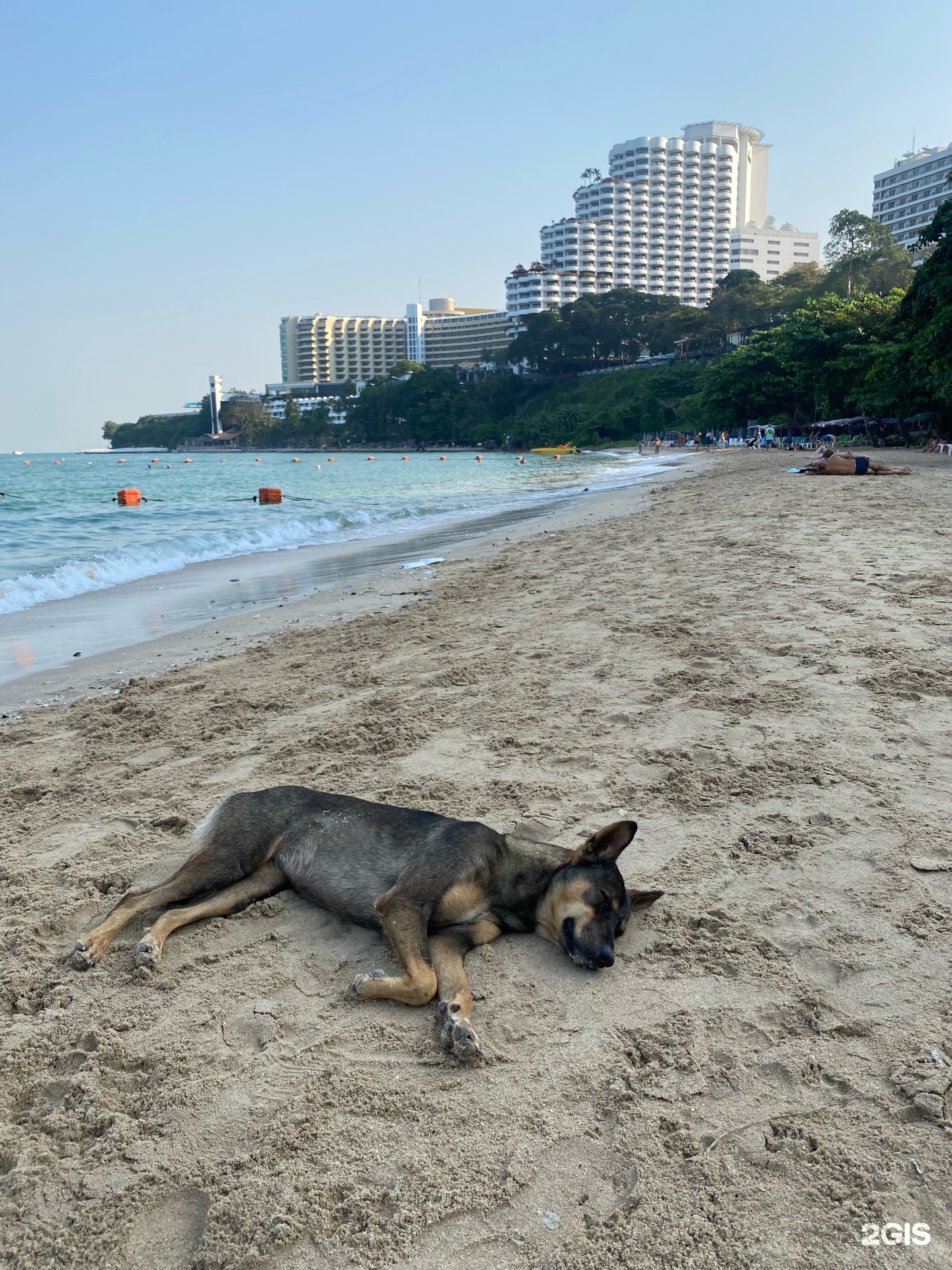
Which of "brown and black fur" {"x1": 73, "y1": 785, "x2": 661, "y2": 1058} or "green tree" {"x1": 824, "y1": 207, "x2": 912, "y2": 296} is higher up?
"green tree" {"x1": 824, "y1": 207, "x2": 912, "y2": 296}

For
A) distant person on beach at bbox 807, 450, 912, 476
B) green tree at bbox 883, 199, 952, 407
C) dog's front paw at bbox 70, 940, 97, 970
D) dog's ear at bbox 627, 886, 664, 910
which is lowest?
dog's front paw at bbox 70, 940, 97, 970

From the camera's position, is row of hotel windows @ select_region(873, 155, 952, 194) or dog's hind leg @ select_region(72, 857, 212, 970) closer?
dog's hind leg @ select_region(72, 857, 212, 970)

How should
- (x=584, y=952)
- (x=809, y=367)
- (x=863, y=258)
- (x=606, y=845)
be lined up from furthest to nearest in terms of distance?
(x=863, y=258), (x=809, y=367), (x=606, y=845), (x=584, y=952)

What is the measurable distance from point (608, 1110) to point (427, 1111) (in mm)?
510

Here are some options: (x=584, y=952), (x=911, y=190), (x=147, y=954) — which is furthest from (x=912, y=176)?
(x=147, y=954)

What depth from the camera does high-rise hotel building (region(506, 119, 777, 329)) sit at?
A: 163 meters

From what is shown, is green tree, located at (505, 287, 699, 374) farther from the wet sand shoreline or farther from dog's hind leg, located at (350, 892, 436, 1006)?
dog's hind leg, located at (350, 892, 436, 1006)

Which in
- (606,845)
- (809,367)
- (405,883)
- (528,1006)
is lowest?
(528,1006)

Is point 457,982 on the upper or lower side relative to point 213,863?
lower

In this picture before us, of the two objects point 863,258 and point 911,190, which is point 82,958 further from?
point 911,190

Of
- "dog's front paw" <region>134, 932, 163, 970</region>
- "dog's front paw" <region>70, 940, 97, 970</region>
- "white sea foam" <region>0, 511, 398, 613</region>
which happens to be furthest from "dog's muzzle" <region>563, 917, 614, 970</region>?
"white sea foam" <region>0, 511, 398, 613</region>

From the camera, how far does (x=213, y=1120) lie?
2.32 metres

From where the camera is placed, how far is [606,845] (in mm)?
3170

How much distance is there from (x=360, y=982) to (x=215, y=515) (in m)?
24.3
